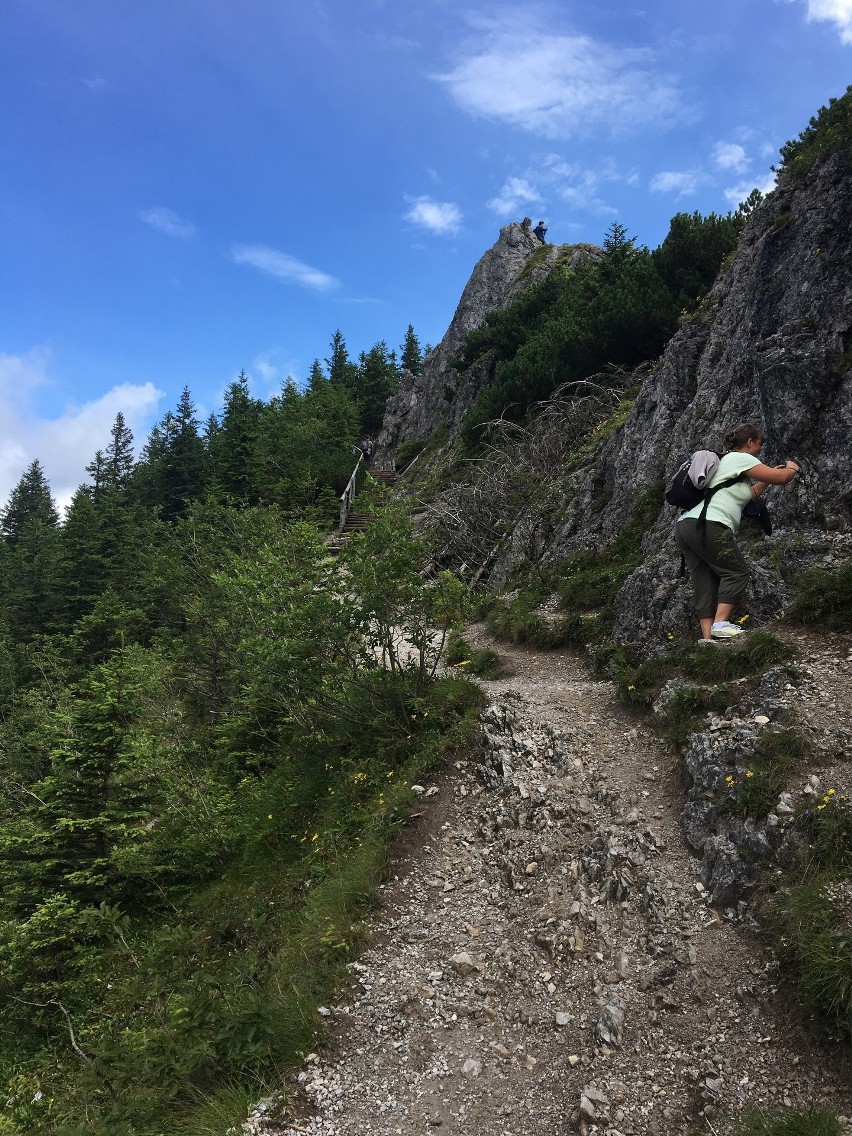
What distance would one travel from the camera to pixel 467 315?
4247cm

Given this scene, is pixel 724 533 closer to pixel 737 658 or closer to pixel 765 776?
pixel 737 658

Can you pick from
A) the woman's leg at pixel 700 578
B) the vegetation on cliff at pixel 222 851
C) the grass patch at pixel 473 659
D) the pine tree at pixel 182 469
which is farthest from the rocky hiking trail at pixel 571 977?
the pine tree at pixel 182 469

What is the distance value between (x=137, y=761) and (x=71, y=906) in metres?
1.75

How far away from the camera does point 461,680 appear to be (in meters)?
7.97

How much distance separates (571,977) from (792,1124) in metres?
1.66

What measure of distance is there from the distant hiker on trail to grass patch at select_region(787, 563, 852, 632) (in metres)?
0.52

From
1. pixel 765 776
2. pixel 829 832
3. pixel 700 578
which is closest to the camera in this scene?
pixel 829 832

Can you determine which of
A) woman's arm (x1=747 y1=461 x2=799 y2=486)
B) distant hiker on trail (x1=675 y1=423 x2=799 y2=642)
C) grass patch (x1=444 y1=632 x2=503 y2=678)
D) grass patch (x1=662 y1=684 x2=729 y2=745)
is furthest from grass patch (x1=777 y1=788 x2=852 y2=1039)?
grass patch (x1=444 y1=632 x2=503 y2=678)

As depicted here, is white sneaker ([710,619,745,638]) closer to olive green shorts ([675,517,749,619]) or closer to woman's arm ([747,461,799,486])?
olive green shorts ([675,517,749,619])

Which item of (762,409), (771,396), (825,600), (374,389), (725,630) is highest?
(374,389)

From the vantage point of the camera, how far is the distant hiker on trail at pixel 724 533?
609cm

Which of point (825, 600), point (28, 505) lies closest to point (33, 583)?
point (28, 505)

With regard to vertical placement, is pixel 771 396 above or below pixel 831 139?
below

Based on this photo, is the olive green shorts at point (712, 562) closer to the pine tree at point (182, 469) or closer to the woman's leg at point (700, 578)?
the woman's leg at point (700, 578)
